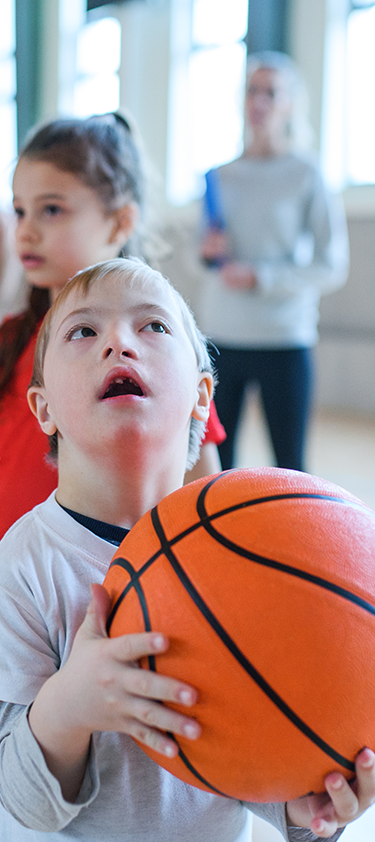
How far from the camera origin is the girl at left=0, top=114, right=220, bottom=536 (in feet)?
3.98

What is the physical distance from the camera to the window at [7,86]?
27.0 ft

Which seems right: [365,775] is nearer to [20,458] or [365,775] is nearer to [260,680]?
[260,680]

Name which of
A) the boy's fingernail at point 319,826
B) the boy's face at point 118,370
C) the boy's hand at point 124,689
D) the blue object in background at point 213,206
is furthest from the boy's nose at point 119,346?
the blue object in background at point 213,206

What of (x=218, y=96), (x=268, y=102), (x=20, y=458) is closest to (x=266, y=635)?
(x=20, y=458)

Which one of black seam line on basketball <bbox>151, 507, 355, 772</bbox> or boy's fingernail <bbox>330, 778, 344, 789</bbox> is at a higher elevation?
black seam line on basketball <bbox>151, 507, 355, 772</bbox>

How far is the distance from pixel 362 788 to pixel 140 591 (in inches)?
10.0

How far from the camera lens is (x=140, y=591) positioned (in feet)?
2.11

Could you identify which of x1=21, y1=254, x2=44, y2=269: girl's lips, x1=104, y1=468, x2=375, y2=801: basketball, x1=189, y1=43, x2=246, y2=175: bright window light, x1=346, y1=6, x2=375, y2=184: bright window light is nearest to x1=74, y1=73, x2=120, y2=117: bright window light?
x1=189, y1=43, x2=246, y2=175: bright window light

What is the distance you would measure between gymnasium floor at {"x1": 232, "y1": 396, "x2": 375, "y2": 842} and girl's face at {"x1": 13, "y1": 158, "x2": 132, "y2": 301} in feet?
4.31

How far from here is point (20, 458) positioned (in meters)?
1.12

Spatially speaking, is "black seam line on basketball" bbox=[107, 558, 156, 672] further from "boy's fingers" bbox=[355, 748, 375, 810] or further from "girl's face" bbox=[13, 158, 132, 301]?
"girl's face" bbox=[13, 158, 132, 301]

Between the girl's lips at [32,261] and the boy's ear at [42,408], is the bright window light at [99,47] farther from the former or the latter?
the boy's ear at [42,408]

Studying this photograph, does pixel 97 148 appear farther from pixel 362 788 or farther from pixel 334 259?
pixel 334 259

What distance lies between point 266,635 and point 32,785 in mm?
270
